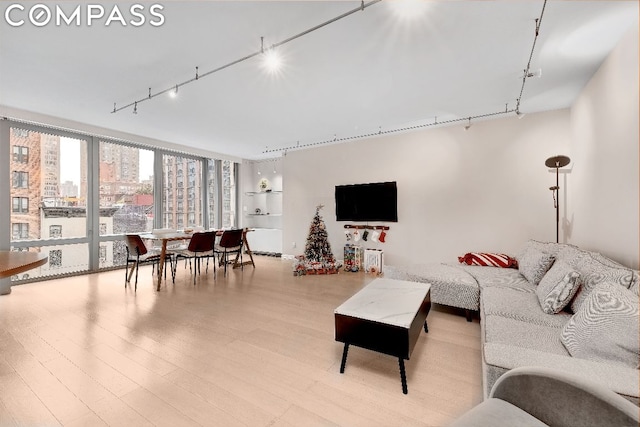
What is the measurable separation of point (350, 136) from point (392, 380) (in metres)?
4.60

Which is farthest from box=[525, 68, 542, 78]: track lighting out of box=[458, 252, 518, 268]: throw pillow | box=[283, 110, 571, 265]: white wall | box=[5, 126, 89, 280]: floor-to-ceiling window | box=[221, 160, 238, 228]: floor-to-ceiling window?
box=[5, 126, 89, 280]: floor-to-ceiling window

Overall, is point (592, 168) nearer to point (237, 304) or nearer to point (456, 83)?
point (456, 83)

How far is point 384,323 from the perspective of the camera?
193 centimetres

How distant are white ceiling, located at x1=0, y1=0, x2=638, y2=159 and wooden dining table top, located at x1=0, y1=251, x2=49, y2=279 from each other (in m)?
1.88

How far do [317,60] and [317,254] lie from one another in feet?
12.9

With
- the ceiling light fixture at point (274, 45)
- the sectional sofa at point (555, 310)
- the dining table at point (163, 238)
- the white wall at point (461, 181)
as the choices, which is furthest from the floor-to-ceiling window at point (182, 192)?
the sectional sofa at point (555, 310)

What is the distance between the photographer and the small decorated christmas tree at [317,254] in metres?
5.35

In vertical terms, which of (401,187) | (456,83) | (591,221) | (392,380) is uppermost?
(456,83)

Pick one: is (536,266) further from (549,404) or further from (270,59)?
(270,59)

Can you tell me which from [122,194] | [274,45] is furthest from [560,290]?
[122,194]

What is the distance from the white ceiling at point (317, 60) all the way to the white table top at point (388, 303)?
2.27m

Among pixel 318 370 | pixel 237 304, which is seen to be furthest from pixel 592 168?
pixel 237 304

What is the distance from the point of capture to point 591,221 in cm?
315

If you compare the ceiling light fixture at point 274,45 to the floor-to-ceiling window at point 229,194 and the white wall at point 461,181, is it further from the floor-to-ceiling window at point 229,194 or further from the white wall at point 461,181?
the floor-to-ceiling window at point 229,194
